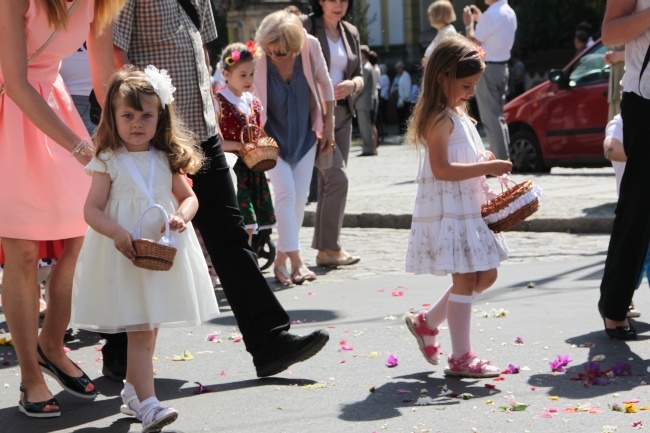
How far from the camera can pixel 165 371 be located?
6219 mm

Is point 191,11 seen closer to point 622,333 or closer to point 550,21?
point 622,333

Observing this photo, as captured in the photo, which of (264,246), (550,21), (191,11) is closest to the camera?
(191,11)

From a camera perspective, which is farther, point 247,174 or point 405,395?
point 247,174

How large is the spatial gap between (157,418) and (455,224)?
1.68m

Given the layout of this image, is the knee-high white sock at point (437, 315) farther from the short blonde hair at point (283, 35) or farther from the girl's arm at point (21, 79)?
the short blonde hair at point (283, 35)

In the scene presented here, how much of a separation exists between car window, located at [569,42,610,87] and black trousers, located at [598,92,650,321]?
31.8ft

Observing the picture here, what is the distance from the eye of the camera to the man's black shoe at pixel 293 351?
229 inches

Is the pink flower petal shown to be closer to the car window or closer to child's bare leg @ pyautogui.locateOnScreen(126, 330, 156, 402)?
child's bare leg @ pyautogui.locateOnScreen(126, 330, 156, 402)

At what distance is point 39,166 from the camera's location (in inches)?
211

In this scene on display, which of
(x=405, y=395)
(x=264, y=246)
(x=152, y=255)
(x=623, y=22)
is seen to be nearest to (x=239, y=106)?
(x=264, y=246)

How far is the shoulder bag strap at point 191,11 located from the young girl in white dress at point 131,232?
0.78 metres

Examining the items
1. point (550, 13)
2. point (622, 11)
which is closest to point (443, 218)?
point (622, 11)

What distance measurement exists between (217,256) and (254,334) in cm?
38

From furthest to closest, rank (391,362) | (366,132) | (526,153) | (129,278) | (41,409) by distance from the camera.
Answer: (366,132)
(526,153)
(391,362)
(41,409)
(129,278)
